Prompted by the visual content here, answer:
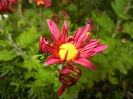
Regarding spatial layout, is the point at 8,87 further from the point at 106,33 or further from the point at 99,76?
the point at 106,33

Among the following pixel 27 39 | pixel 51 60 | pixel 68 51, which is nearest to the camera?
pixel 51 60

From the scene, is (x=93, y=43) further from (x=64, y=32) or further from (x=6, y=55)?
(x=6, y=55)

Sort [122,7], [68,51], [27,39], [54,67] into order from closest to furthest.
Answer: [68,51]
[54,67]
[27,39]
[122,7]

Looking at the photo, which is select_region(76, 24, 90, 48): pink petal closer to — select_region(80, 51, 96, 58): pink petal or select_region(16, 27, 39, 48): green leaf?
select_region(80, 51, 96, 58): pink petal

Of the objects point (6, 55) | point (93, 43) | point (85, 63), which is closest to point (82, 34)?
point (93, 43)

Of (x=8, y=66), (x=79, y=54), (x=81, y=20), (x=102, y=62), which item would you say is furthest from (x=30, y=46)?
(x=81, y=20)

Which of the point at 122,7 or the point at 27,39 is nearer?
the point at 27,39

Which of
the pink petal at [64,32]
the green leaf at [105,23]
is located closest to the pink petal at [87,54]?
the pink petal at [64,32]
